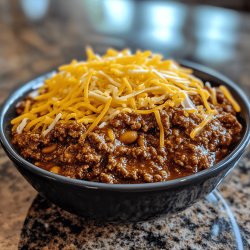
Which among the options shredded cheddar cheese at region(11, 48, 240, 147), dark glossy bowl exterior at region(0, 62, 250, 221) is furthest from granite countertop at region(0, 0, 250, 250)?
shredded cheddar cheese at region(11, 48, 240, 147)

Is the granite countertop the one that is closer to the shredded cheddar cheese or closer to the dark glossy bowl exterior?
the dark glossy bowl exterior

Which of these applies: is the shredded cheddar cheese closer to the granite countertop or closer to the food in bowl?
the food in bowl

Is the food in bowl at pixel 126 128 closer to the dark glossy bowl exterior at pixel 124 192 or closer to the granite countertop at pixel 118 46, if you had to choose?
the dark glossy bowl exterior at pixel 124 192

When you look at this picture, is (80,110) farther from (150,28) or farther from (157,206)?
(150,28)

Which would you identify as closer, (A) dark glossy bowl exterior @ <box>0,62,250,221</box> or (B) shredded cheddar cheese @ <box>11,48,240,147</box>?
(A) dark glossy bowl exterior @ <box>0,62,250,221</box>

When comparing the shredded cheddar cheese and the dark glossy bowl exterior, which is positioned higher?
the shredded cheddar cheese

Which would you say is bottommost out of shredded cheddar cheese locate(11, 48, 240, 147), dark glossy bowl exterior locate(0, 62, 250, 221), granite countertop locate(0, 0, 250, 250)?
granite countertop locate(0, 0, 250, 250)

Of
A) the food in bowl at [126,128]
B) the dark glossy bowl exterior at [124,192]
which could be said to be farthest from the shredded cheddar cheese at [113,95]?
the dark glossy bowl exterior at [124,192]
